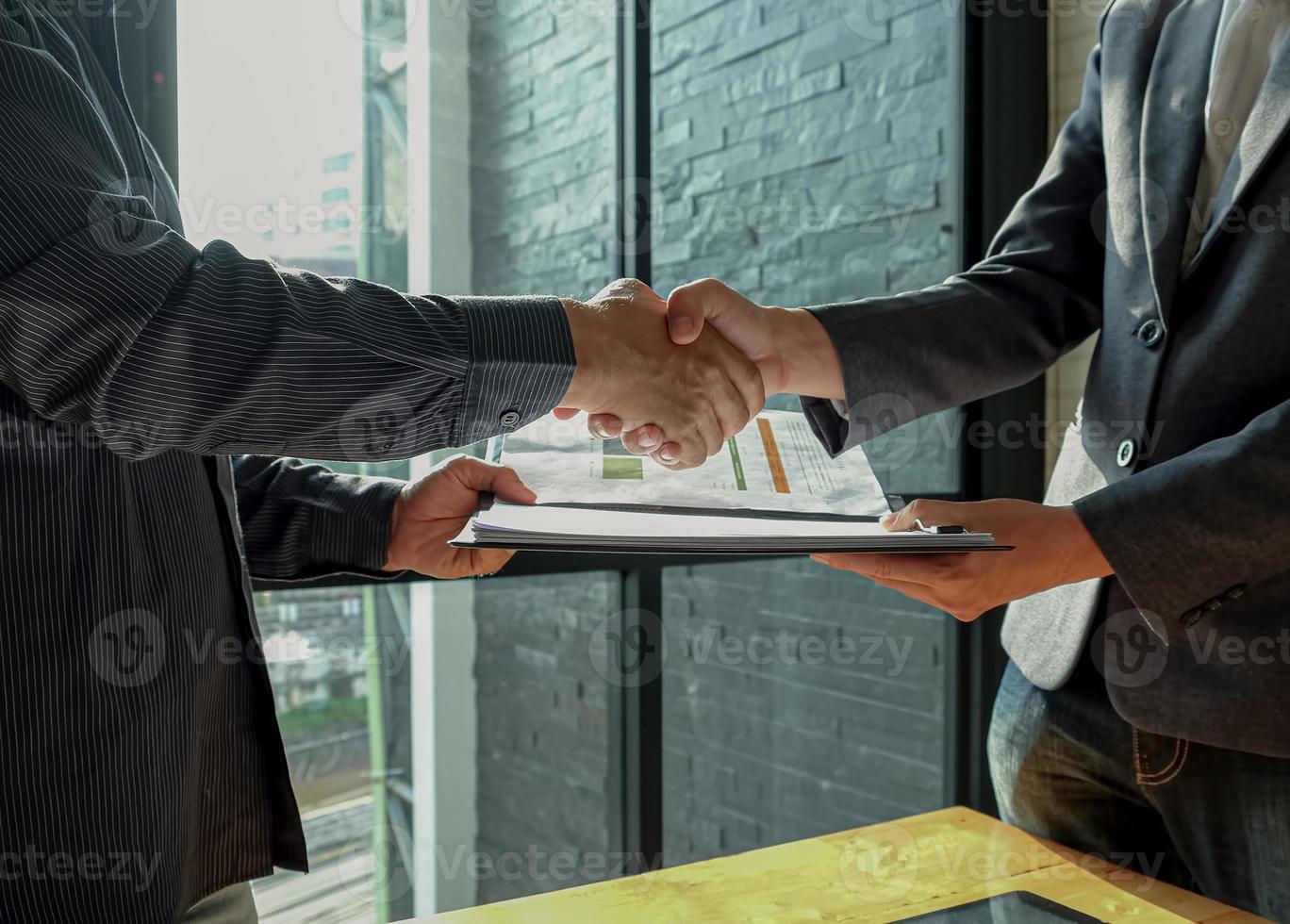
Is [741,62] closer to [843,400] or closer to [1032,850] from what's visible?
[843,400]

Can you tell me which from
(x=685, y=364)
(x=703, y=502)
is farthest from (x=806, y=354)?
(x=703, y=502)

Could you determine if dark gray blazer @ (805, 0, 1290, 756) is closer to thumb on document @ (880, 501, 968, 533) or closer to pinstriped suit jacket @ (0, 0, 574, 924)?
thumb on document @ (880, 501, 968, 533)

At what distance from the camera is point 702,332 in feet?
3.42

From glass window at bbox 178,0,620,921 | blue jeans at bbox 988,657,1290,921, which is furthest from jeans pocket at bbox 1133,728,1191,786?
glass window at bbox 178,0,620,921

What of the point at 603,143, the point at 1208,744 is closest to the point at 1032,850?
the point at 1208,744

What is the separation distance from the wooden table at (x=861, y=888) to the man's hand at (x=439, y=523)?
0.33 metres

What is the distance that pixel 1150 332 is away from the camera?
106 cm

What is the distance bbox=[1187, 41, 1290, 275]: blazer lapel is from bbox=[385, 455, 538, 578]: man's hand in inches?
30.4

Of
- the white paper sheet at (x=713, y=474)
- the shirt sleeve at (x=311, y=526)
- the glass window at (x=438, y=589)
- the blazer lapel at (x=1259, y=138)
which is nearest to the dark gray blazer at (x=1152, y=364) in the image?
the blazer lapel at (x=1259, y=138)

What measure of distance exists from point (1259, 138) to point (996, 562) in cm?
51

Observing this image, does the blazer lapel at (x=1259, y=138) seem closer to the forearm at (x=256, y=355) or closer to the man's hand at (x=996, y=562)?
the man's hand at (x=996, y=562)

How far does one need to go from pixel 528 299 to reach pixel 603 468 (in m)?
0.19

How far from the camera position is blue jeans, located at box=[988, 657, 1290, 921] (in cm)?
97

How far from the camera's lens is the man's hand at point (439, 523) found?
1.00 m
